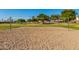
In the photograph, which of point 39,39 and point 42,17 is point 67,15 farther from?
point 39,39

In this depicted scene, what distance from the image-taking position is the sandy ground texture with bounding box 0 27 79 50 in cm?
432

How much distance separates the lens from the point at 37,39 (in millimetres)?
4320

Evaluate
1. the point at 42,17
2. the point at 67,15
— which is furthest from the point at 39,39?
the point at 67,15

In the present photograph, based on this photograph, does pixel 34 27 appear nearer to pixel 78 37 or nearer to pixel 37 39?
pixel 37 39

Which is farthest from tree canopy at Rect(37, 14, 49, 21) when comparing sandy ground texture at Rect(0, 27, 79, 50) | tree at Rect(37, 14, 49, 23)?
sandy ground texture at Rect(0, 27, 79, 50)

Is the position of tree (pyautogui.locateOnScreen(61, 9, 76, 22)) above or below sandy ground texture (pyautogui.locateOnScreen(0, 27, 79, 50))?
above

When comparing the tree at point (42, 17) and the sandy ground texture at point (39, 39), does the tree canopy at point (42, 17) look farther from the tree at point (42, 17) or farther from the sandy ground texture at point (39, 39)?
the sandy ground texture at point (39, 39)

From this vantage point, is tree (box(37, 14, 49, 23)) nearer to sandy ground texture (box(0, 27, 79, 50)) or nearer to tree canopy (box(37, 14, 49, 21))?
tree canopy (box(37, 14, 49, 21))

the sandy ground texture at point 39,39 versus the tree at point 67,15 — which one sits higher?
the tree at point 67,15

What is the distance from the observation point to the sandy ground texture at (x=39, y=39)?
14.2ft

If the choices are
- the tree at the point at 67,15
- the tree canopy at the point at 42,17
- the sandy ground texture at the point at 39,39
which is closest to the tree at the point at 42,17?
the tree canopy at the point at 42,17

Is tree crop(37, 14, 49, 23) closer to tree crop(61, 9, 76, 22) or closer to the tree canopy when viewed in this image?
the tree canopy
